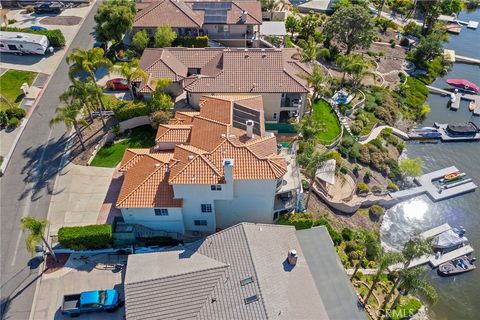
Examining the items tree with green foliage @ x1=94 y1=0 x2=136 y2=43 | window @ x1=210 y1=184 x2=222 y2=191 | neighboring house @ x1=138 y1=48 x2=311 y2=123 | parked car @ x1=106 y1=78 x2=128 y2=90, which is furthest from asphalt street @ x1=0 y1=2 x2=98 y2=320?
window @ x1=210 y1=184 x2=222 y2=191

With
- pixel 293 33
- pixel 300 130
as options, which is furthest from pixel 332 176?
pixel 293 33

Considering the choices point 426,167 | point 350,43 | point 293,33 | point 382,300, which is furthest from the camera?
point 293,33

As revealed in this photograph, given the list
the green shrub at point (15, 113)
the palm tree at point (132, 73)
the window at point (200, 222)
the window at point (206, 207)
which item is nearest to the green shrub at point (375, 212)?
the window at point (200, 222)

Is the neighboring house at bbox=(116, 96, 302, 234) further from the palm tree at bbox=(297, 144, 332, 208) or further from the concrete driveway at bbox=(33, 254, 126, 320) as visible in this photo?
the concrete driveway at bbox=(33, 254, 126, 320)

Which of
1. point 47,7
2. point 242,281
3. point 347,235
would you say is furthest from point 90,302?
point 47,7

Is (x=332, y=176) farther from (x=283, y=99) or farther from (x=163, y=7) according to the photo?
(x=163, y=7)
